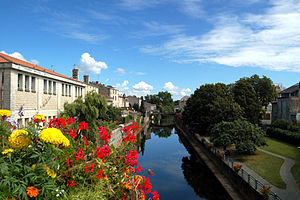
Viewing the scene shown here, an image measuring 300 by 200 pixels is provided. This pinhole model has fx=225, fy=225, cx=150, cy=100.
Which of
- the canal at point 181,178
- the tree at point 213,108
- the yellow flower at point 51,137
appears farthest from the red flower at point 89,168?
the tree at point 213,108

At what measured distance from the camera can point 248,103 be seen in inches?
1726

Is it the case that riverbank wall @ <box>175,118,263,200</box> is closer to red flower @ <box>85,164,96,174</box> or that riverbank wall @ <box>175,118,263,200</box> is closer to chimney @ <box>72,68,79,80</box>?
red flower @ <box>85,164,96,174</box>

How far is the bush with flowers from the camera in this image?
341cm

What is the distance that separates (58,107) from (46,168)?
23.2 meters

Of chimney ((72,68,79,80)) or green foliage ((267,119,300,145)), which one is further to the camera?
chimney ((72,68,79,80))

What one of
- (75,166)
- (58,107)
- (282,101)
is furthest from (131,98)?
(75,166)

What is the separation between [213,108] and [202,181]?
16.3m

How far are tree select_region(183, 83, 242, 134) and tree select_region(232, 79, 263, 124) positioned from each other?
7.01 feet

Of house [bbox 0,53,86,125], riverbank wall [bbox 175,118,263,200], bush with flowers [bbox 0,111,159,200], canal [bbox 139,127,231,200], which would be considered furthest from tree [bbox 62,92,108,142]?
bush with flowers [bbox 0,111,159,200]

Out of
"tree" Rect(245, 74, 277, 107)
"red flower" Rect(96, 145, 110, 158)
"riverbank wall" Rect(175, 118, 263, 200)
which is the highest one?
"tree" Rect(245, 74, 277, 107)

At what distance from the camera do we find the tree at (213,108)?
3491 centimetres

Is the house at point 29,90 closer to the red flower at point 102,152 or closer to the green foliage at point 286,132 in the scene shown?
the red flower at point 102,152

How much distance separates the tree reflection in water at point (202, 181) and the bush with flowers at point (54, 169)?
15377mm

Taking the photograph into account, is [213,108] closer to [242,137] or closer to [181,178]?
[242,137]
